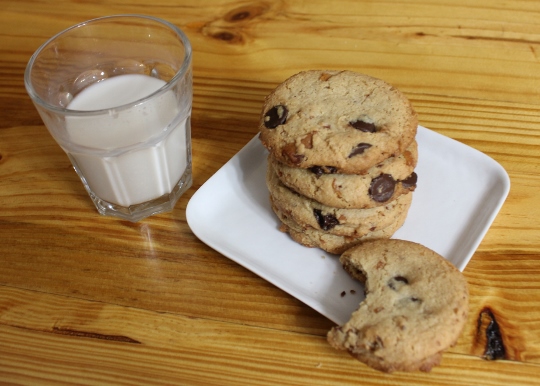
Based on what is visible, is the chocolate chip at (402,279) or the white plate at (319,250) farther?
the white plate at (319,250)

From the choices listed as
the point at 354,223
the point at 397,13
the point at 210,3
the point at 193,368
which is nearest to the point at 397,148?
the point at 354,223

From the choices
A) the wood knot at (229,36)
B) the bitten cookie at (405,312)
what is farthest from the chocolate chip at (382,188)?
the wood knot at (229,36)

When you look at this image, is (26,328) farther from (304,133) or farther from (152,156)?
(304,133)

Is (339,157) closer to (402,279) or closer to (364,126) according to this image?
(364,126)

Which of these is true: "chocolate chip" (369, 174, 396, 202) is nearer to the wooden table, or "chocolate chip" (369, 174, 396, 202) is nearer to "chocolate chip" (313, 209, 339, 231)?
"chocolate chip" (313, 209, 339, 231)

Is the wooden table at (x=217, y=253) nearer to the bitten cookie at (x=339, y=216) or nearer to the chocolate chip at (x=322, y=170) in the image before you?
the bitten cookie at (x=339, y=216)

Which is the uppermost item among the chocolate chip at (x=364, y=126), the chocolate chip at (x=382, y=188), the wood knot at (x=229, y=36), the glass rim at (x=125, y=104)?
the glass rim at (x=125, y=104)
